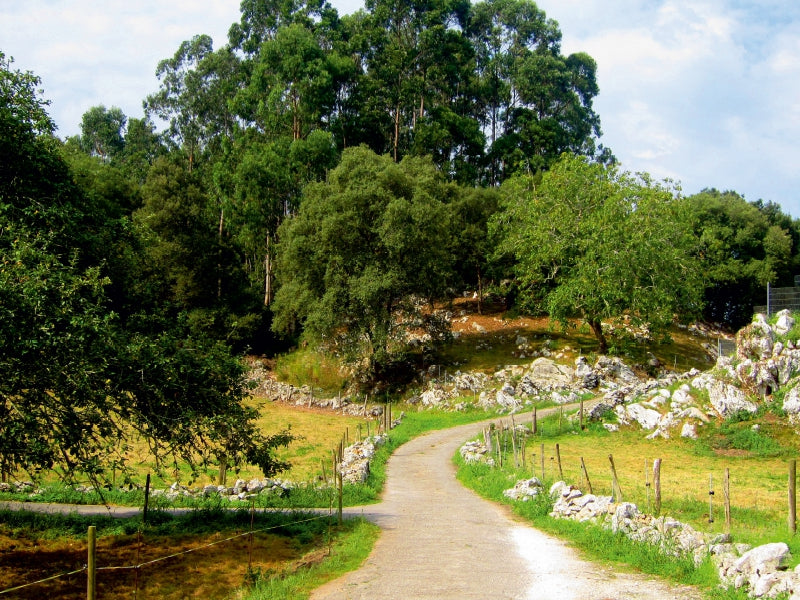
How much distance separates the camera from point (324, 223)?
4869cm

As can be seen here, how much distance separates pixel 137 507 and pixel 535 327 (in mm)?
44985

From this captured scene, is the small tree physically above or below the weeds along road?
above

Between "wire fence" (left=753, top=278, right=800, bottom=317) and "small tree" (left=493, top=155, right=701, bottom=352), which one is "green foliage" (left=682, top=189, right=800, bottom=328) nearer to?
"small tree" (left=493, top=155, right=701, bottom=352)

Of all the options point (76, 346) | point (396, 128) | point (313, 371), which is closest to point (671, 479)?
point (76, 346)

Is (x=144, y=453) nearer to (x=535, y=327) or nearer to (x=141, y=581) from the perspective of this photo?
(x=141, y=581)

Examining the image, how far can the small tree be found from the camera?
47375 millimetres

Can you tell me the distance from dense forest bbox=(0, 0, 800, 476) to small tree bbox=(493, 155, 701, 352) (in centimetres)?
21

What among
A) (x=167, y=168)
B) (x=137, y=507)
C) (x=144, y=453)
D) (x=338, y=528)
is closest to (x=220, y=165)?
(x=167, y=168)

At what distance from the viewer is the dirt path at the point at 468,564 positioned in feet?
39.5

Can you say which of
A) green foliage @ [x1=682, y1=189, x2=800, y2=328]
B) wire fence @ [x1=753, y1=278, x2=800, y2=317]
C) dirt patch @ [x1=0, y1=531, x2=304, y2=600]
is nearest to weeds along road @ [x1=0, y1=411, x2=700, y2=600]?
dirt patch @ [x1=0, y1=531, x2=304, y2=600]

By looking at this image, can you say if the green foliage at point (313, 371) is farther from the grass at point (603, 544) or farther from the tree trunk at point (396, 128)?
the grass at point (603, 544)

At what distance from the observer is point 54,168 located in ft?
54.5

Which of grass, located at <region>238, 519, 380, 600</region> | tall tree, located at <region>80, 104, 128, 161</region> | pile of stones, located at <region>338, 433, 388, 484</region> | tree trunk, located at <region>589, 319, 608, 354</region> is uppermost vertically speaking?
tall tree, located at <region>80, 104, 128, 161</region>

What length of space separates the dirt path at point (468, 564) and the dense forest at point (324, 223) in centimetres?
441
